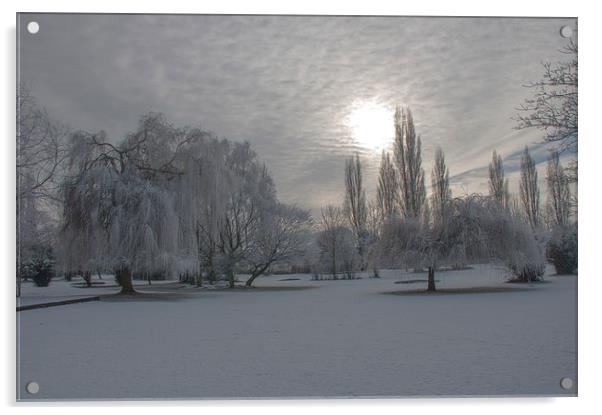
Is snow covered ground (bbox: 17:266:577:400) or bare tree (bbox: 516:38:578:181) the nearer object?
snow covered ground (bbox: 17:266:577:400)

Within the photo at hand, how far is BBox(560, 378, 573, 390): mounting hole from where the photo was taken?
456 cm

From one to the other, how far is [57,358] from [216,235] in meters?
4.99

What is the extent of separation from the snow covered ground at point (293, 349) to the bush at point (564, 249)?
20 centimetres

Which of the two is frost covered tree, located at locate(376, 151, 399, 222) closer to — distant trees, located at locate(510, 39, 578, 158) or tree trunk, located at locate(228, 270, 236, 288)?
distant trees, located at locate(510, 39, 578, 158)

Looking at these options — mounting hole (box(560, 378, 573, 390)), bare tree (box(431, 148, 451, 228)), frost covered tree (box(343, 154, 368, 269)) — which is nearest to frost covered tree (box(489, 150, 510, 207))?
bare tree (box(431, 148, 451, 228))

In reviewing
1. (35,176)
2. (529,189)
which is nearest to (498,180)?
(529,189)

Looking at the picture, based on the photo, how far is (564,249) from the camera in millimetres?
5836

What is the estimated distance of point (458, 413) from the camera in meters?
4.40

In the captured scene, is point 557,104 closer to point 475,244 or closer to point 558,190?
point 558,190

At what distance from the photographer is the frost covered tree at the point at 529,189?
582 centimetres

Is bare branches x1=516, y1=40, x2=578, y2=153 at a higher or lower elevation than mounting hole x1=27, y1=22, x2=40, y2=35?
lower

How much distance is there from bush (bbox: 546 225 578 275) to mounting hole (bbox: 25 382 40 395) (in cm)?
522

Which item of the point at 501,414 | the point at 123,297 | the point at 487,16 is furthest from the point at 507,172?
the point at 123,297

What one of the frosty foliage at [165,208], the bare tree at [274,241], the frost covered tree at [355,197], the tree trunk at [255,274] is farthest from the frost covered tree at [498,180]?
the tree trunk at [255,274]
